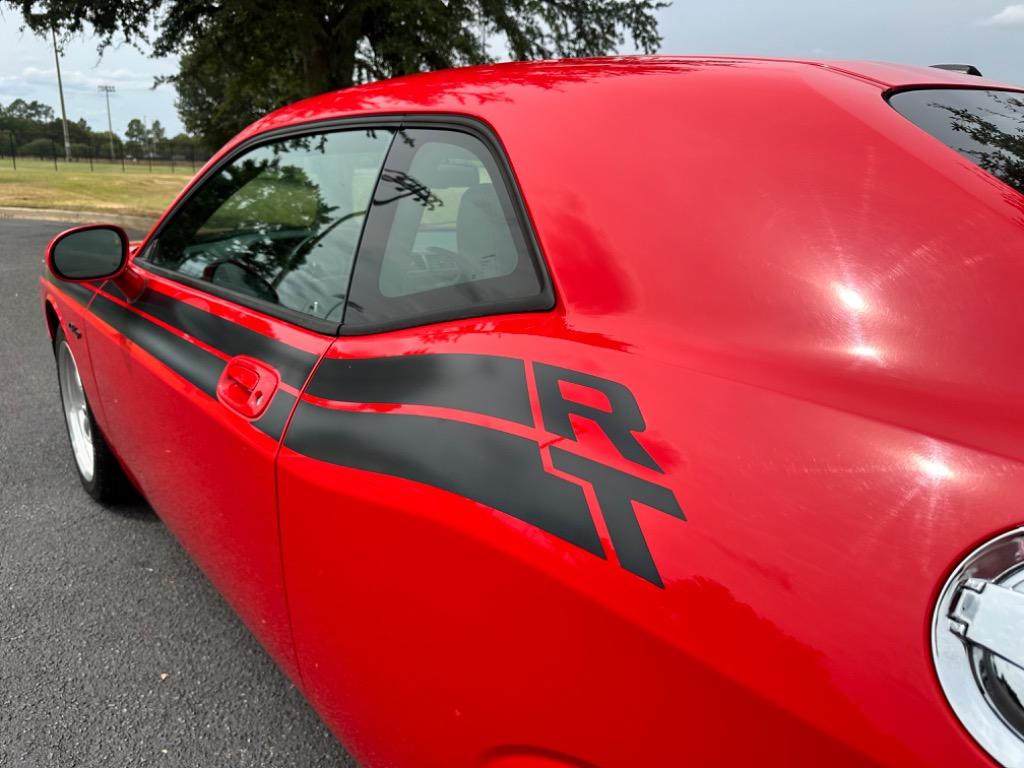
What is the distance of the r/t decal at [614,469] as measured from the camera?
0.96 meters

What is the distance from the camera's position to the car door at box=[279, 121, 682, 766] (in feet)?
3.39

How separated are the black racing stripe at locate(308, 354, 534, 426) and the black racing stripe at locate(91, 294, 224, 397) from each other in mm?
500

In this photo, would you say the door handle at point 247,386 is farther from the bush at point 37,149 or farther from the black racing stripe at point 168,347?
the bush at point 37,149

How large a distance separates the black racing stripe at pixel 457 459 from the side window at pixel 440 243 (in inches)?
8.7

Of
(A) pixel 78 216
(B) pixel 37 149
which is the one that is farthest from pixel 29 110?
(A) pixel 78 216

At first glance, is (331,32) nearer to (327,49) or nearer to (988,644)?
(327,49)

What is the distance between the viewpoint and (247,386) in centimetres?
173

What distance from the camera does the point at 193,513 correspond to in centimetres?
216

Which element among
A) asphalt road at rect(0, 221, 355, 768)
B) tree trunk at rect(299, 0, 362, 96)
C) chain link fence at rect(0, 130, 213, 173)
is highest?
chain link fence at rect(0, 130, 213, 173)

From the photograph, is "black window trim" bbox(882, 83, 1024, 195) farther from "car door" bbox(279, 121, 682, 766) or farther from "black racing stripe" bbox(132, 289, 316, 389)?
"black racing stripe" bbox(132, 289, 316, 389)

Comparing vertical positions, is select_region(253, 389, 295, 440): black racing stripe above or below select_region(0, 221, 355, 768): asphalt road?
above

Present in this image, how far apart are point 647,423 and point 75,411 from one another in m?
3.27

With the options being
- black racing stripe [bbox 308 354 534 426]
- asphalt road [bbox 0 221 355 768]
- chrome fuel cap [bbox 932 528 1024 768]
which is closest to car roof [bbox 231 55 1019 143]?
black racing stripe [bbox 308 354 534 426]

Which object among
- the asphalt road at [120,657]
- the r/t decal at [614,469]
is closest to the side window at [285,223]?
the r/t decal at [614,469]
